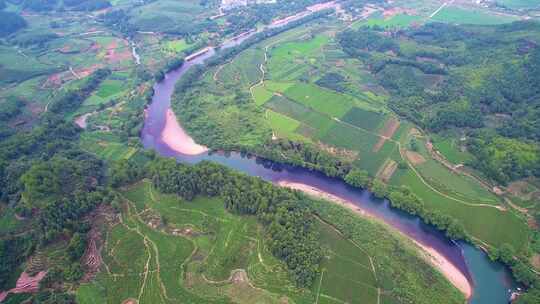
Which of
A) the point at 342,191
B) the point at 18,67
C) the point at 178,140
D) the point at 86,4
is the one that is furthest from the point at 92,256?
the point at 86,4

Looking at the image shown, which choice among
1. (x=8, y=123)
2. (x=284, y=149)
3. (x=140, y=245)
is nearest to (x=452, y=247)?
(x=284, y=149)

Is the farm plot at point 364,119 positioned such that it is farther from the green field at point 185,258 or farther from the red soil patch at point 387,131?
the green field at point 185,258

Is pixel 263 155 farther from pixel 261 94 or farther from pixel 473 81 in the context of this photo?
pixel 473 81

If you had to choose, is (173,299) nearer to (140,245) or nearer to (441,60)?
(140,245)

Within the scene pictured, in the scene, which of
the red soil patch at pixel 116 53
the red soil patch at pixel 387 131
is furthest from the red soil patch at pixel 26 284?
the red soil patch at pixel 116 53

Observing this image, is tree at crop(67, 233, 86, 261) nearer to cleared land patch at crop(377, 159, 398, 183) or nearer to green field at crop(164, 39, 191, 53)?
cleared land patch at crop(377, 159, 398, 183)


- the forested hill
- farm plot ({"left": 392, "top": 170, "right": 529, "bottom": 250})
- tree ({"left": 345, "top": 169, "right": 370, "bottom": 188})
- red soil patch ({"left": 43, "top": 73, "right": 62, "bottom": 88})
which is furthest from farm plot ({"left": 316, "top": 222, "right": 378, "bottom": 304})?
red soil patch ({"left": 43, "top": 73, "right": 62, "bottom": 88})

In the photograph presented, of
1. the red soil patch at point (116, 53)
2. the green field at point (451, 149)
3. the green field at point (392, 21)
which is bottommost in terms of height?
the red soil patch at point (116, 53)
